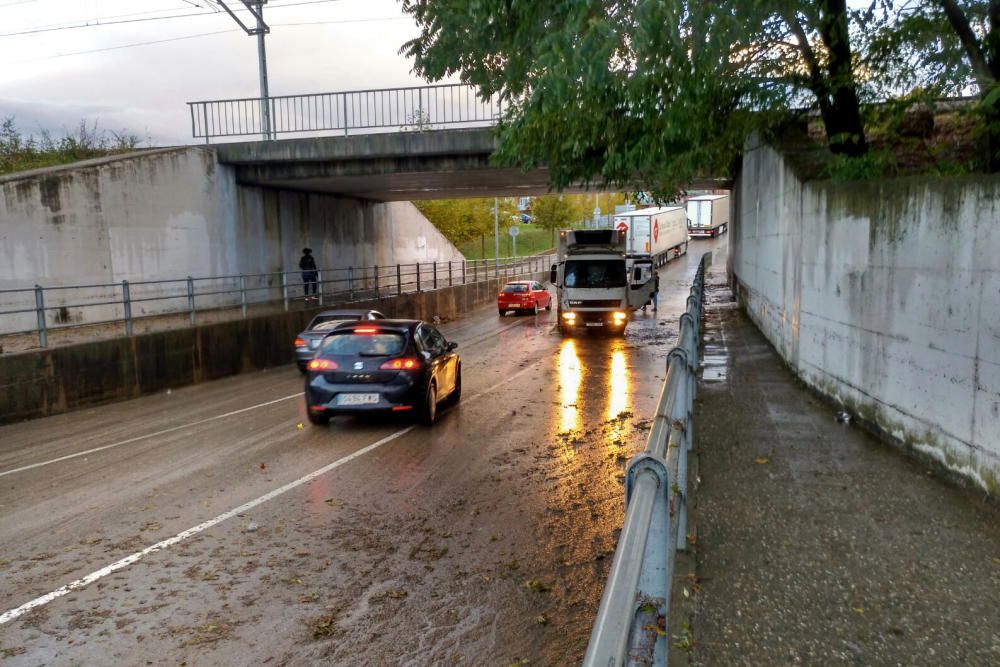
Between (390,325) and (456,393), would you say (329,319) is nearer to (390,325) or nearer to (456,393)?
(456,393)

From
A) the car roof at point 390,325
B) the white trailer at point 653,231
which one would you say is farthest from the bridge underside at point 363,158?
the white trailer at point 653,231

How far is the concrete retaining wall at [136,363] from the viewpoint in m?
13.4

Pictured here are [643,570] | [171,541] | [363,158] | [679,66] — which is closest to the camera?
[643,570]

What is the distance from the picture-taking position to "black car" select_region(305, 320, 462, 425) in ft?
35.8

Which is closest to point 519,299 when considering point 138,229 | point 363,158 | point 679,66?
point 363,158

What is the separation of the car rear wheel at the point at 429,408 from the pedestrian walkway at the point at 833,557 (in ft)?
13.9

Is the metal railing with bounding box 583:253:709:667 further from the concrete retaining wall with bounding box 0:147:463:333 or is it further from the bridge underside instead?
the bridge underside

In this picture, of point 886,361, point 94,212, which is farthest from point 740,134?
point 94,212

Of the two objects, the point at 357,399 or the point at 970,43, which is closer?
the point at 970,43

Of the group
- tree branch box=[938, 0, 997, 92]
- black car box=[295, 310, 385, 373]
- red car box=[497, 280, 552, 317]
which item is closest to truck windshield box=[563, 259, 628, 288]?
black car box=[295, 310, 385, 373]

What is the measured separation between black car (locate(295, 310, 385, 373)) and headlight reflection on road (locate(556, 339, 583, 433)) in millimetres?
4284

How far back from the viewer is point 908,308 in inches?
296

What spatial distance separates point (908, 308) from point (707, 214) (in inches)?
2569

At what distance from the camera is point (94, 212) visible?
18875mm
